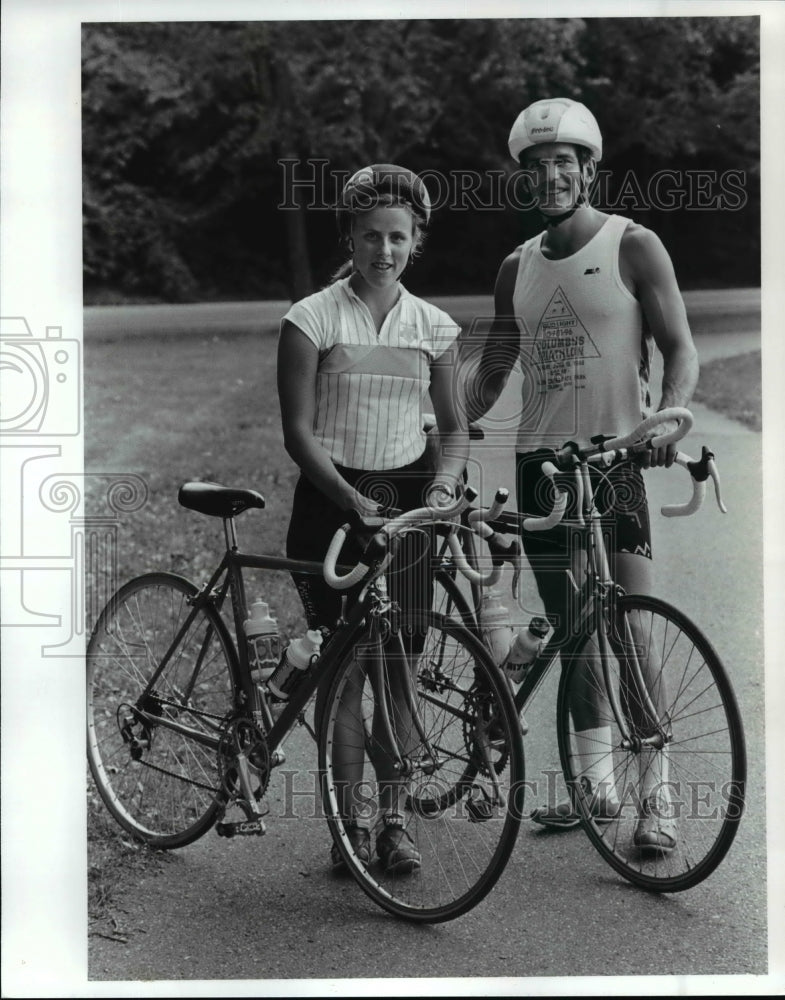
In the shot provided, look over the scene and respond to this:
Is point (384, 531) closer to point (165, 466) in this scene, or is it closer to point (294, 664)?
point (294, 664)

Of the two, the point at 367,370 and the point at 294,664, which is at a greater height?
the point at 367,370

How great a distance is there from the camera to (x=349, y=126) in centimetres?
384

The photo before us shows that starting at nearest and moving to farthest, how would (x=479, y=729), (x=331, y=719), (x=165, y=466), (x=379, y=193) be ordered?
(x=479, y=729), (x=331, y=719), (x=379, y=193), (x=165, y=466)

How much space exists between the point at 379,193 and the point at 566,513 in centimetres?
106

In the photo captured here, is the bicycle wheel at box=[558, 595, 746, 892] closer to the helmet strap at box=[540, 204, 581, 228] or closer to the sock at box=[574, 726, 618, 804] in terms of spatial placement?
the sock at box=[574, 726, 618, 804]

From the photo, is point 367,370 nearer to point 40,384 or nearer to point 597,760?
point 40,384

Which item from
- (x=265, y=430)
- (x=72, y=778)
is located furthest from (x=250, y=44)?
(x=72, y=778)

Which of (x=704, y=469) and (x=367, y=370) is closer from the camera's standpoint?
(x=704, y=469)

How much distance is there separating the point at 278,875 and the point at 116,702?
0.72 m

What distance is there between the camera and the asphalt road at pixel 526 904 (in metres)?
3.59

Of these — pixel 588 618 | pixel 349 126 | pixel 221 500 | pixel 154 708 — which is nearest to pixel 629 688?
pixel 588 618

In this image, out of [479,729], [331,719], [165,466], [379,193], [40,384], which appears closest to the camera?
[479,729]

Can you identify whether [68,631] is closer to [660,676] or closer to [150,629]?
[150,629]

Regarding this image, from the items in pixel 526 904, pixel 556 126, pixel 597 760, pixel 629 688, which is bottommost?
pixel 526 904
